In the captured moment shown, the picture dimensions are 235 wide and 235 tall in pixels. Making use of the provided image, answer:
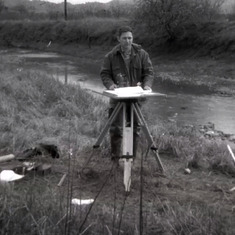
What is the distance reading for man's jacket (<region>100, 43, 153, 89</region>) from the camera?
5391 millimetres

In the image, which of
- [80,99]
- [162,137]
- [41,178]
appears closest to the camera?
[41,178]

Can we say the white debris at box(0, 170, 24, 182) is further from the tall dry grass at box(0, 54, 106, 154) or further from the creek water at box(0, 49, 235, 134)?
the creek water at box(0, 49, 235, 134)

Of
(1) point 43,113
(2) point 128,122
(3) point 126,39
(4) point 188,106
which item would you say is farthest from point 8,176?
(4) point 188,106

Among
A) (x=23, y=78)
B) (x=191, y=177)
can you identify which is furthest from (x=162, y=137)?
(x=23, y=78)

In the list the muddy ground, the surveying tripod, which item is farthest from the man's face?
the muddy ground

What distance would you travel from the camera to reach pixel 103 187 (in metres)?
4.79

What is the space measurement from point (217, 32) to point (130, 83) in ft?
71.9

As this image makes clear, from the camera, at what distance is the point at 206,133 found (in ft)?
33.1

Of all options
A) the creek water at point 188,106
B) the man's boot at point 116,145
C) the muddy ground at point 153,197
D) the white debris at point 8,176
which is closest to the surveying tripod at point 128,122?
the muddy ground at point 153,197

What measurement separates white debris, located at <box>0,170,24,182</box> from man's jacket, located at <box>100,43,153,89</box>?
1374 mm

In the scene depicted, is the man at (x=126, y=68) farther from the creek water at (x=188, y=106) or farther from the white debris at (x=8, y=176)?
the creek water at (x=188, y=106)

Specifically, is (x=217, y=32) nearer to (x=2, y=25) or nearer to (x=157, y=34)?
(x=157, y=34)

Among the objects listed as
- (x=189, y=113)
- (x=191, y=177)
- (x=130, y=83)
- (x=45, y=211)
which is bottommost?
(x=189, y=113)

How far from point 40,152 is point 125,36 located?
5.29 feet
